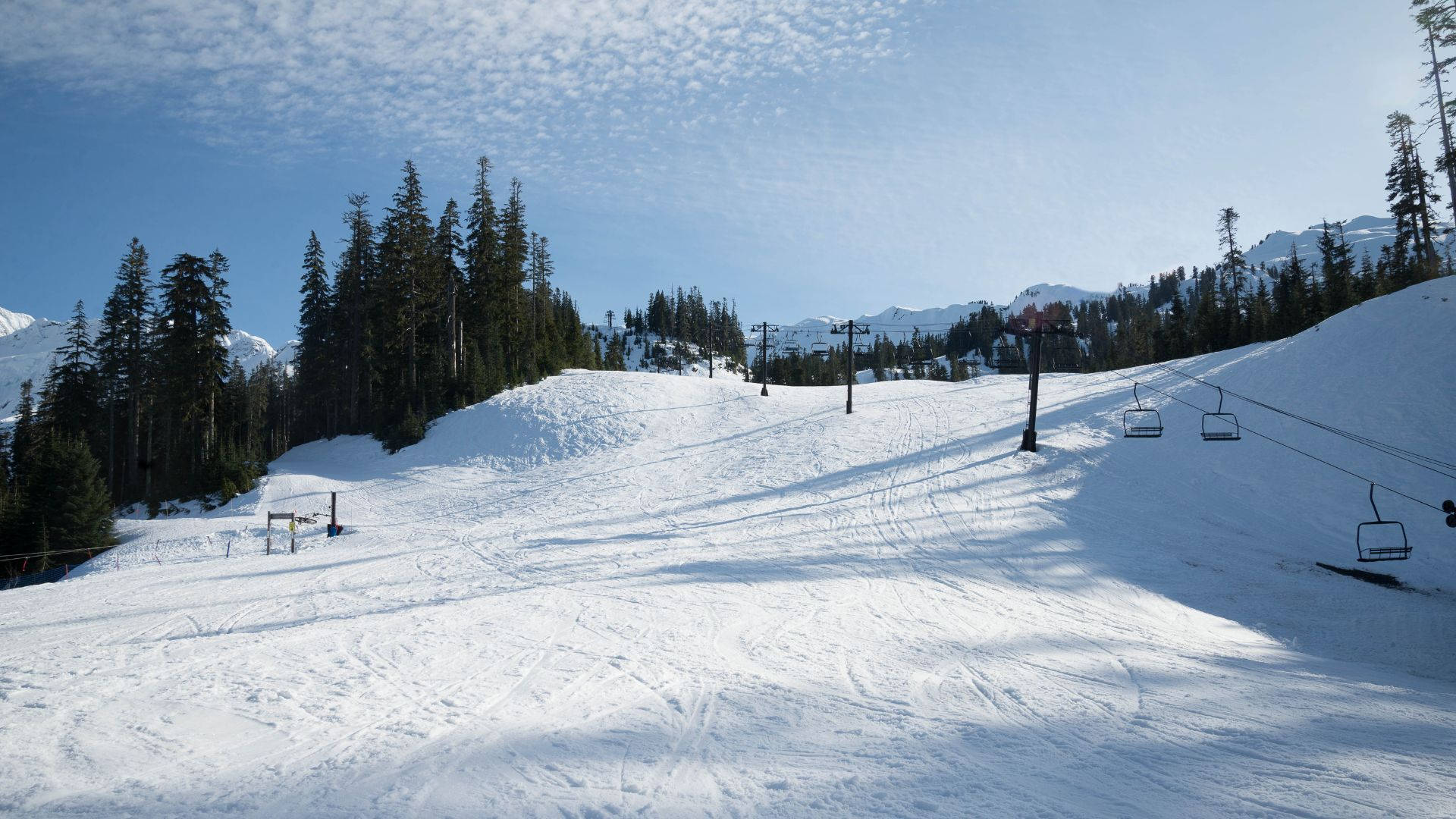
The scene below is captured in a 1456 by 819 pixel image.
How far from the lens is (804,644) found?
9.58 metres

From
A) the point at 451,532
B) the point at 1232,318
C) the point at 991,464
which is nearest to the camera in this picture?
the point at 451,532

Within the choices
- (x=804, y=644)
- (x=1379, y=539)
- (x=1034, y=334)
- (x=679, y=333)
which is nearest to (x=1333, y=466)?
(x=1379, y=539)

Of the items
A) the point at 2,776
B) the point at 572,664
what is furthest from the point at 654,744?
the point at 2,776

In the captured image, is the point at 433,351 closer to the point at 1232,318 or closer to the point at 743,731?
the point at 743,731

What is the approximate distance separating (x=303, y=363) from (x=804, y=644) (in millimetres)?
51227

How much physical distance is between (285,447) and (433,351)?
92.9 feet

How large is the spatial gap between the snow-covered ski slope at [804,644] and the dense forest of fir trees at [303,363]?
7595mm

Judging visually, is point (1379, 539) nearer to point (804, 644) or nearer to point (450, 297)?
point (804, 644)

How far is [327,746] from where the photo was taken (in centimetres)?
599

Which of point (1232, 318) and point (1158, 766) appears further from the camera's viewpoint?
point (1232, 318)

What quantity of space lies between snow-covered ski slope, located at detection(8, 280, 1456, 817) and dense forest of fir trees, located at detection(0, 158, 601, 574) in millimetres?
7595

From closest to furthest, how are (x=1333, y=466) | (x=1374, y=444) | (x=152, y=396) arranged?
1. (x=1333, y=466)
2. (x=1374, y=444)
3. (x=152, y=396)

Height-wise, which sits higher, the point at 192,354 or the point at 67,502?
the point at 192,354

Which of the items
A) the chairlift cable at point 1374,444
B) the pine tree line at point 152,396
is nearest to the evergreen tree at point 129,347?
the pine tree line at point 152,396
